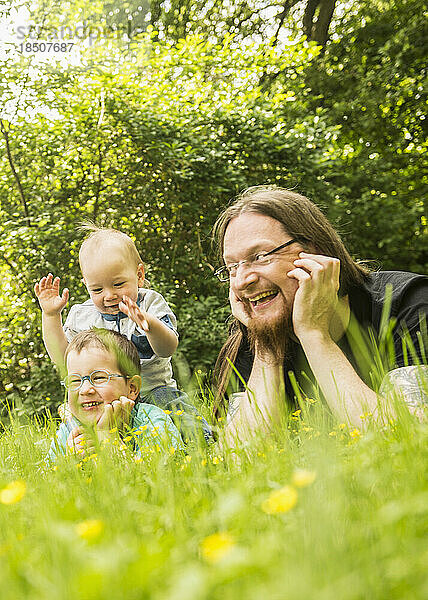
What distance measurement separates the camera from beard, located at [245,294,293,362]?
95.6 inches

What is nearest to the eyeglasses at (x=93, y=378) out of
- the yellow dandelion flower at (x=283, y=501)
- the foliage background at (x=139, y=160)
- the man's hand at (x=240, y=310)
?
the man's hand at (x=240, y=310)

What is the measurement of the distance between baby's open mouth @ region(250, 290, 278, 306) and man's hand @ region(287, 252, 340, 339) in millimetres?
176

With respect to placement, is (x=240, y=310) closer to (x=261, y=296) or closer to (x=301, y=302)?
(x=261, y=296)

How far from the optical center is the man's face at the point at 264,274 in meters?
2.39

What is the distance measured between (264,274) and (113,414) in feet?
2.71

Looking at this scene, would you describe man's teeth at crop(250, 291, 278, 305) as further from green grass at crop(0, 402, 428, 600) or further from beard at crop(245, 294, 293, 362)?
green grass at crop(0, 402, 428, 600)

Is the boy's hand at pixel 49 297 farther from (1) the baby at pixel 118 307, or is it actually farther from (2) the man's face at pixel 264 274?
(2) the man's face at pixel 264 274

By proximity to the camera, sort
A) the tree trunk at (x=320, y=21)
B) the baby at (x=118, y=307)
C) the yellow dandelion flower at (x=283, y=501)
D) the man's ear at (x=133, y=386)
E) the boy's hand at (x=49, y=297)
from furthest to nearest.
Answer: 1. the tree trunk at (x=320, y=21)
2. the boy's hand at (x=49, y=297)
3. the baby at (x=118, y=307)
4. the man's ear at (x=133, y=386)
5. the yellow dandelion flower at (x=283, y=501)

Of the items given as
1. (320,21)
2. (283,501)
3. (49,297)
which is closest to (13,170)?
(49,297)

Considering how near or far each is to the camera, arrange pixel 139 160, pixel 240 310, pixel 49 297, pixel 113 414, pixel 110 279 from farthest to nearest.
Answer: pixel 139 160, pixel 49 297, pixel 110 279, pixel 240 310, pixel 113 414

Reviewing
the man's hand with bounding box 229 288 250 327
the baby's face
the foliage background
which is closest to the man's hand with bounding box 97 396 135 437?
the man's hand with bounding box 229 288 250 327

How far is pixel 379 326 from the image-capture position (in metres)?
2.29

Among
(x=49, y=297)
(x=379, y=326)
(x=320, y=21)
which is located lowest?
(x=379, y=326)

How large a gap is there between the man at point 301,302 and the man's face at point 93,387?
0.47m
